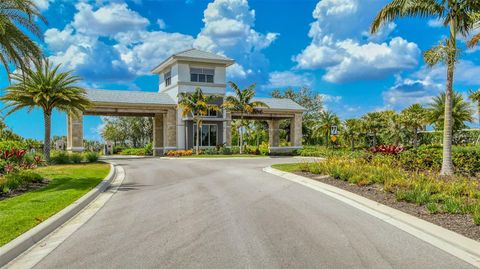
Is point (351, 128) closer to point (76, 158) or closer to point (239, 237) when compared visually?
point (76, 158)

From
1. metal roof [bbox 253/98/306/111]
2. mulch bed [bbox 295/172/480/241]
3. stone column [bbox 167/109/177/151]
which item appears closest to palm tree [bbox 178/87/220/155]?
stone column [bbox 167/109/177/151]

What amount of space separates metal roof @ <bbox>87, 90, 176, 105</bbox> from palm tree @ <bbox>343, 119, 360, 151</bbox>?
71.6 ft

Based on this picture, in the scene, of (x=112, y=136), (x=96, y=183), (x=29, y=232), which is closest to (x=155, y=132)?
(x=112, y=136)

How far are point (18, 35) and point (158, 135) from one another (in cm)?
2636

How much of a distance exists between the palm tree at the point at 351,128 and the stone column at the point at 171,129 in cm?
2106

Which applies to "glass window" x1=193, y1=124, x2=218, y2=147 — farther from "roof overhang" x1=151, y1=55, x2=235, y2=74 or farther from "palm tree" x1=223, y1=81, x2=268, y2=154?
"roof overhang" x1=151, y1=55, x2=235, y2=74

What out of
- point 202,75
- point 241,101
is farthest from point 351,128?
point 202,75

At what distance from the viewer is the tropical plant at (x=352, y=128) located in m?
46.6

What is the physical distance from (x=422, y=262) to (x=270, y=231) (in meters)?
2.55

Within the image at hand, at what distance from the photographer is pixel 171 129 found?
1497 inches

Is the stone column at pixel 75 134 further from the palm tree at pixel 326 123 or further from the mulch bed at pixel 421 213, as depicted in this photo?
the palm tree at pixel 326 123

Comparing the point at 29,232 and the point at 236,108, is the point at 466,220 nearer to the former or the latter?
the point at 29,232

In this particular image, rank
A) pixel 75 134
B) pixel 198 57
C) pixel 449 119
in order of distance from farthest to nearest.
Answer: pixel 198 57
pixel 75 134
pixel 449 119

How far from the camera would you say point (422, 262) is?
5727 millimetres
